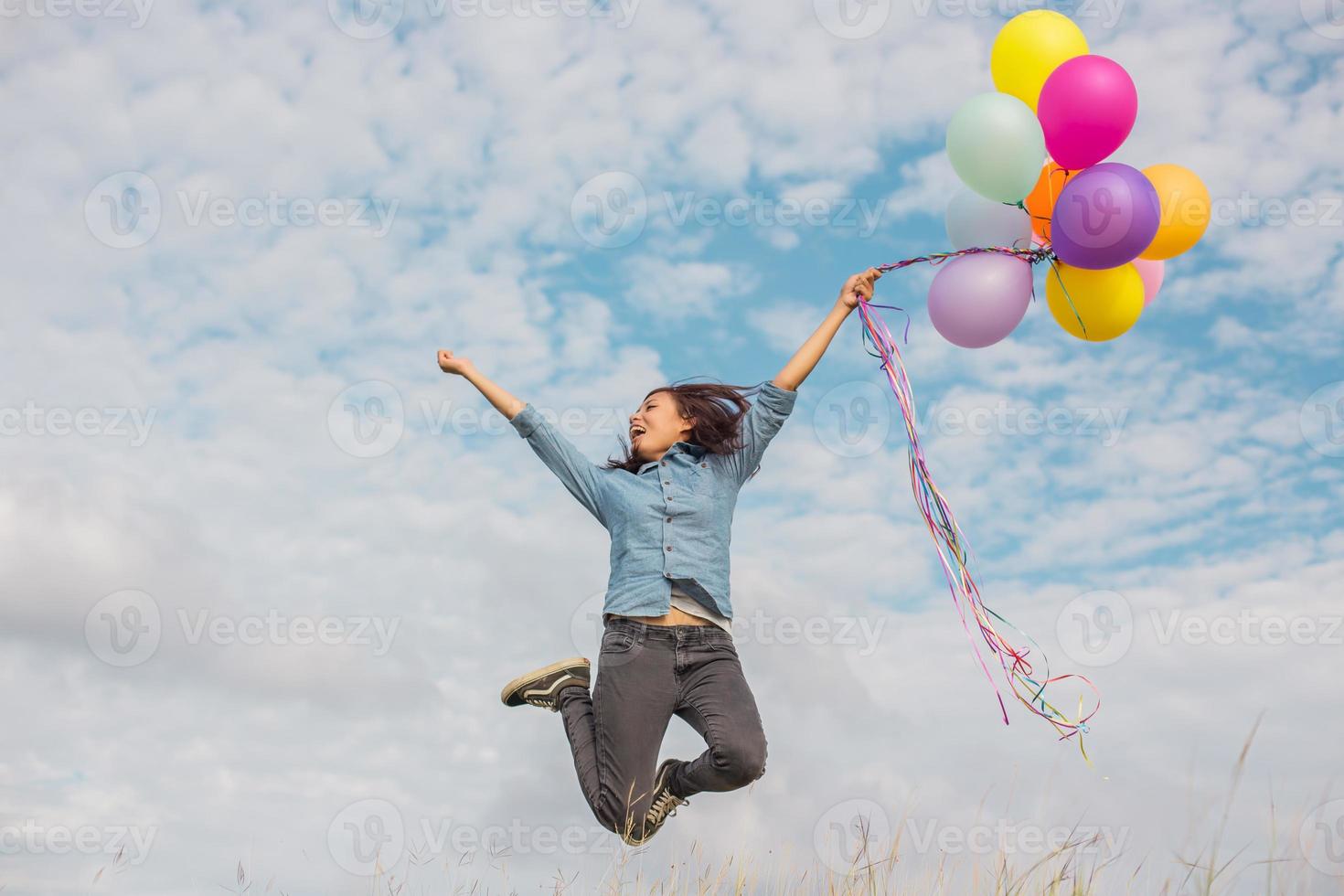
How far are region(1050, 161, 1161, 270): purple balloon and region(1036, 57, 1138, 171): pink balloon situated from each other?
15 centimetres

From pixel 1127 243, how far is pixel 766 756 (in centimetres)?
222

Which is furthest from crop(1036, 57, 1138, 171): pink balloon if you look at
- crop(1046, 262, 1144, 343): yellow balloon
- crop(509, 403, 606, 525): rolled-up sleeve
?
crop(509, 403, 606, 525): rolled-up sleeve

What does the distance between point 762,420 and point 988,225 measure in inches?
47.8

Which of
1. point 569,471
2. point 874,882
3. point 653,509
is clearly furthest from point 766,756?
point 569,471

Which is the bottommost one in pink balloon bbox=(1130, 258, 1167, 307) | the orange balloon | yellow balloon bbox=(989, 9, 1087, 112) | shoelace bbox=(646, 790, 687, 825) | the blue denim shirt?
shoelace bbox=(646, 790, 687, 825)

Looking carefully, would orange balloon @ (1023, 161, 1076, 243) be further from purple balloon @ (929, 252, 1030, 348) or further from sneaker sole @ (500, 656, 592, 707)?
sneaker sole @ (500, 656, 592, 707)

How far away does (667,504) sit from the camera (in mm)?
4125

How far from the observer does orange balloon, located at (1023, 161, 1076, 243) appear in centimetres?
445

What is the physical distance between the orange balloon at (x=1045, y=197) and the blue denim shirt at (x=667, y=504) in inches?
47.7

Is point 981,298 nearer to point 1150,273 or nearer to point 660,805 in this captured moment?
point 1150,273

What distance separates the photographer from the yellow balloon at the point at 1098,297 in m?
4.34

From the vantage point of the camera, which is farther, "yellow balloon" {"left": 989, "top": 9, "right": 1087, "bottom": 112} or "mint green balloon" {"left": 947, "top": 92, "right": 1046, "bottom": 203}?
"yellow balloon" {"left": 989, "top": 9, "right": 1087, "bottom": 112}

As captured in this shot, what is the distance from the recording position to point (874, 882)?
4023mm

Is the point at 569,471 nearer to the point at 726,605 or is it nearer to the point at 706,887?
the point at 726,605
